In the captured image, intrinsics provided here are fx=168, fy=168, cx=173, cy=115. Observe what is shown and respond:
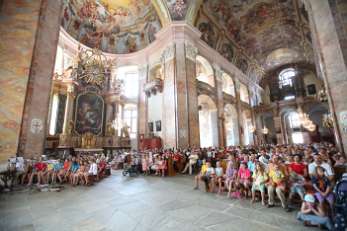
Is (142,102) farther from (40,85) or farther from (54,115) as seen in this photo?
(40,85)

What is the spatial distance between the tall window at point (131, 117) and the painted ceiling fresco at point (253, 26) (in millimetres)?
10108

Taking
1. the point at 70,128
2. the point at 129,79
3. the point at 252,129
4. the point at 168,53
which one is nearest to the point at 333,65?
the point at 168,53

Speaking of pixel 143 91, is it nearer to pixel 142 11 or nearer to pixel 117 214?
pixel 142 11

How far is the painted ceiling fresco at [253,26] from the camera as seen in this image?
16.0 m

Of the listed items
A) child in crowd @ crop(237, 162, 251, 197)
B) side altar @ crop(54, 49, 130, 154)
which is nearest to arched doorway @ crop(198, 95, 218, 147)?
side altar @ crop(54, 49, 130, 154)

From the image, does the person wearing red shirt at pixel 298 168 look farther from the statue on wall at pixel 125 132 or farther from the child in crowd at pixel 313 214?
the statue on wall at pixel 125 132

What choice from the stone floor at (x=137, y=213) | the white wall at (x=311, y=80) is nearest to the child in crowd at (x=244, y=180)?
the stone floor at (x=137, y=213)

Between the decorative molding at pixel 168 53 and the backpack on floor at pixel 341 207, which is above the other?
the decorative molding at pixel 168 53

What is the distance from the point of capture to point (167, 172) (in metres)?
7.57

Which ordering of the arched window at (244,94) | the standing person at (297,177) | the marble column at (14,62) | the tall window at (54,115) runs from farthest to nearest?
the arched window at (244,94) < the tall window at (54,115) < the marble column at (14,62) < the standing person at (297,177)

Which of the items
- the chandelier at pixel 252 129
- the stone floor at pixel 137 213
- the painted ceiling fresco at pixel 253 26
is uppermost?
the painted ceiling fresco at pixel 253 26

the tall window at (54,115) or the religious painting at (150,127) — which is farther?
the religious painting at (150,127)

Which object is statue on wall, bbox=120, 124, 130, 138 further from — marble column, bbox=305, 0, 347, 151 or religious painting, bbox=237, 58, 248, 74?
religious painting, bbox=237, 58, 248, 74

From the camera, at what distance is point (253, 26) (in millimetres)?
19047
